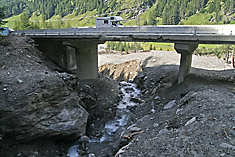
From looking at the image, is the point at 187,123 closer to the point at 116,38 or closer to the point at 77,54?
the point at 116,38

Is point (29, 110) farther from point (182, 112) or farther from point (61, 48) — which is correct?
point (61, 48)

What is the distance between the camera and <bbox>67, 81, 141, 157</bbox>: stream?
17.1 metres

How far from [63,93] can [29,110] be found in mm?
3292

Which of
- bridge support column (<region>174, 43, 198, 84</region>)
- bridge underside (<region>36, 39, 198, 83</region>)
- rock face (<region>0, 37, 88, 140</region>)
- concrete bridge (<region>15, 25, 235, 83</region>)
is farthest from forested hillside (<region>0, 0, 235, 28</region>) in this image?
bridge support column (<region>174, 43, 198, 84</region>)

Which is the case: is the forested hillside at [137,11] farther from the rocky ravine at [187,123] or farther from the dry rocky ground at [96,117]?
the rocky ravine at [187,123]

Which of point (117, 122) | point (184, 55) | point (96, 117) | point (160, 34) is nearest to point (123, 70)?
point (96, 117)

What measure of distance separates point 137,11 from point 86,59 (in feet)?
397

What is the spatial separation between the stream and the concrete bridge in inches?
253

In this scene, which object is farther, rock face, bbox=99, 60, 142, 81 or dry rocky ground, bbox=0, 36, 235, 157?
rock face, bbox=99, 60, 142, 81

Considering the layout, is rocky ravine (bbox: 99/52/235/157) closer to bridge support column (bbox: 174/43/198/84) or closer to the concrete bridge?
bridge support column (bbox: 174/43/198/84)

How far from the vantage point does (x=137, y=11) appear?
140000 millimetres

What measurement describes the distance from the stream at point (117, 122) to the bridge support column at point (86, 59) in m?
6.31

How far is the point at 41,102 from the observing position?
15.1m

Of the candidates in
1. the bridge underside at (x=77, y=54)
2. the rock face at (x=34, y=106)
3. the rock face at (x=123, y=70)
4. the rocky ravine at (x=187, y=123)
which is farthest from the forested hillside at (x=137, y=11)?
the rocky ravine at (x=187, y=123)
